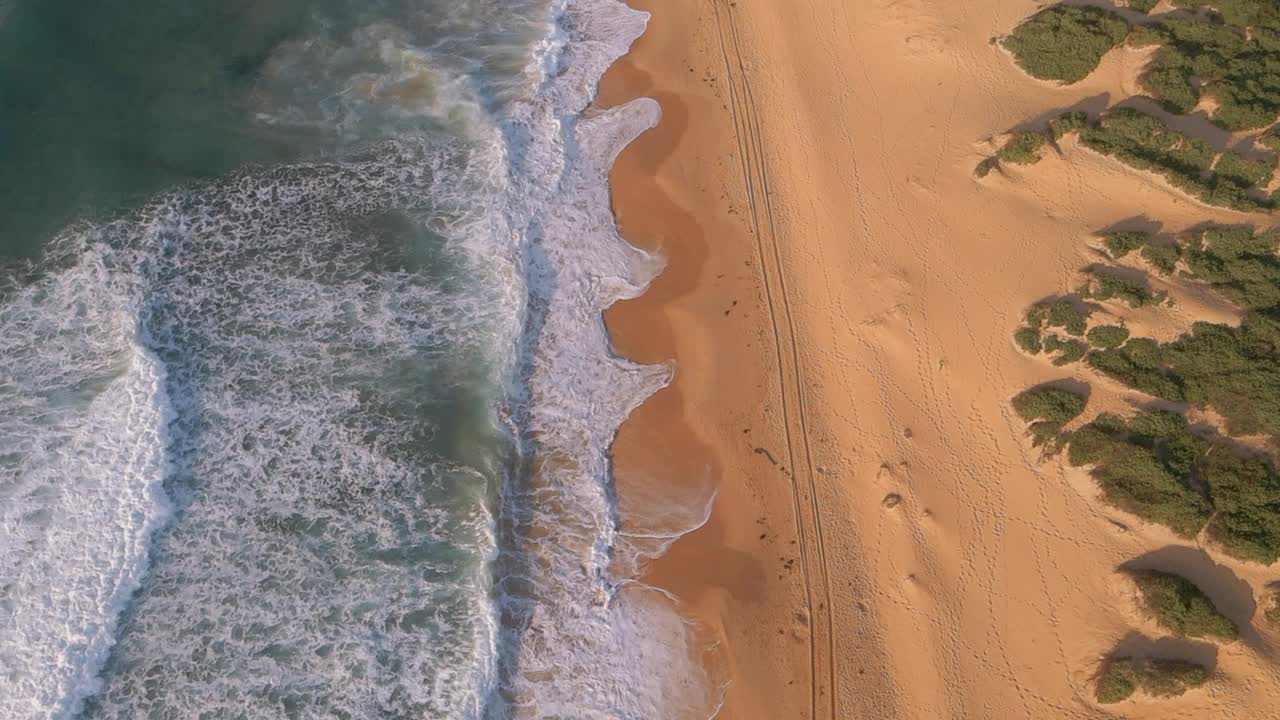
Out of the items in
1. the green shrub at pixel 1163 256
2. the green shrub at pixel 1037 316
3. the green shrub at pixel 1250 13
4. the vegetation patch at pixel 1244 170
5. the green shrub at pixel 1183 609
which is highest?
the green shrub at pixel 1250 13

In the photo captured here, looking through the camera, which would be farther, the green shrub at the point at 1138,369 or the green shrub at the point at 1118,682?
the green shrub at the point at 1138,369

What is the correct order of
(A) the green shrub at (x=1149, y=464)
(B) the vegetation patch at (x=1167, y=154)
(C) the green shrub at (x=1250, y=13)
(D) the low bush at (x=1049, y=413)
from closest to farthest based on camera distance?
1. (A) the green shrub at (x=1149, y=464)
2. (D) the low bush at (x=1049, y=413)
3. (B) the vegetation patch at (x=1167, y=154)
4. (C) the green shrub at (x=1250, y=13)

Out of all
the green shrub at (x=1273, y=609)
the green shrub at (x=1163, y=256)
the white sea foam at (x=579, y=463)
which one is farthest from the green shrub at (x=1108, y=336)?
the white sea foam at (x=579, y=463)

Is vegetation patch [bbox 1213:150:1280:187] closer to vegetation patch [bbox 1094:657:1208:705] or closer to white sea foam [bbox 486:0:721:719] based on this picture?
vegetation patch [bbox 1094:657:1208:705]

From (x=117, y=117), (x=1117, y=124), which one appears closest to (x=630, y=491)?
(x=1117, y=124)

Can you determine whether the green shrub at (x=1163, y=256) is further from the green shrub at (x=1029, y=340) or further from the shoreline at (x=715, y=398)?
the shoreline at (x=715, y=398)

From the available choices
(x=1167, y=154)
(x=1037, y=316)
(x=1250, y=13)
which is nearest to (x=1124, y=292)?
(x=1037, y=316)

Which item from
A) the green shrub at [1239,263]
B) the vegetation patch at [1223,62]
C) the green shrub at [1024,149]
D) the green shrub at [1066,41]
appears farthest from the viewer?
the green shrub at [1066,41]
